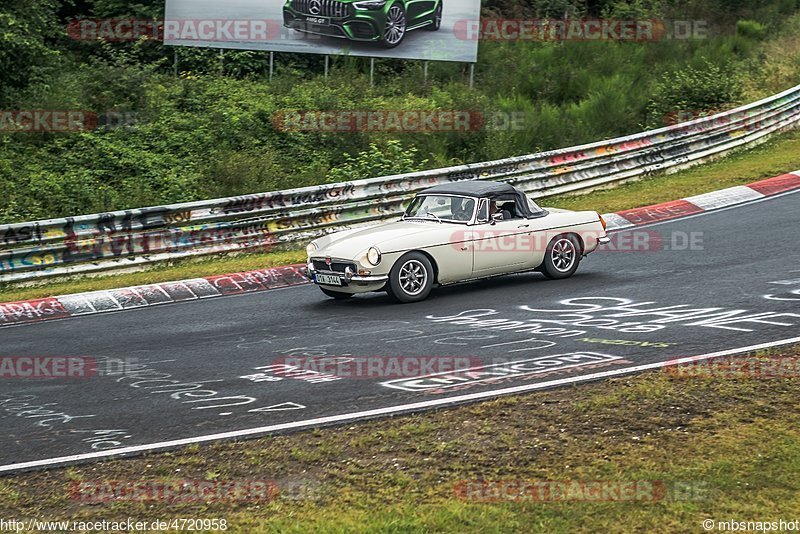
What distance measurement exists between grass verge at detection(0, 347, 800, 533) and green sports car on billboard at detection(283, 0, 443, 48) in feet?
65.6

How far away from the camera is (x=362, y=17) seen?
27234mm

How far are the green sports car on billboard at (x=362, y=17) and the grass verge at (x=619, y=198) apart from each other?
8.97 meters

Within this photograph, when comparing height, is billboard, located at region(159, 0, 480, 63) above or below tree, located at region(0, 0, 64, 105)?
above

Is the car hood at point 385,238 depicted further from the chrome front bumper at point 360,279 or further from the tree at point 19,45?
the tree at point 19,45

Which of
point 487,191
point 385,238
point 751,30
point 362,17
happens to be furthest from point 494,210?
point 751,30

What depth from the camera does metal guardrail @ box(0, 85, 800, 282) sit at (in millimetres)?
15438

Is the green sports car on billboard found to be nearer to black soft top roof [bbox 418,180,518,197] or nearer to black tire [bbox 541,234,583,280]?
black soft top roof [bbox 418,180,518,197]

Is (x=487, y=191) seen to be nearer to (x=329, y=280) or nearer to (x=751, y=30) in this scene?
(x=329, y=280)

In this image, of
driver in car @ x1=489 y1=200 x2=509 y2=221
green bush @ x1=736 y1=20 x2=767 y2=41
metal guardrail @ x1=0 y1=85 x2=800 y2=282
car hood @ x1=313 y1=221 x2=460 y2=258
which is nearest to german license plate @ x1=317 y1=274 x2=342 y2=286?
car hood @ x1=313 y1=221 x2=460 y2=258

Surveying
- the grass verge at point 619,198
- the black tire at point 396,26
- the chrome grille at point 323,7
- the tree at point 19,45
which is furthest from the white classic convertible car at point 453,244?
the chrome grille at point 323,7

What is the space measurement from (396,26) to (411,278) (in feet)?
52.2

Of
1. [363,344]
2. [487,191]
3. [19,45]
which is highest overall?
[19,45]

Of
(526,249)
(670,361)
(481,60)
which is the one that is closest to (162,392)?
(670,361)

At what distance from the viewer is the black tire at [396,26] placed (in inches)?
Answer: 1076
